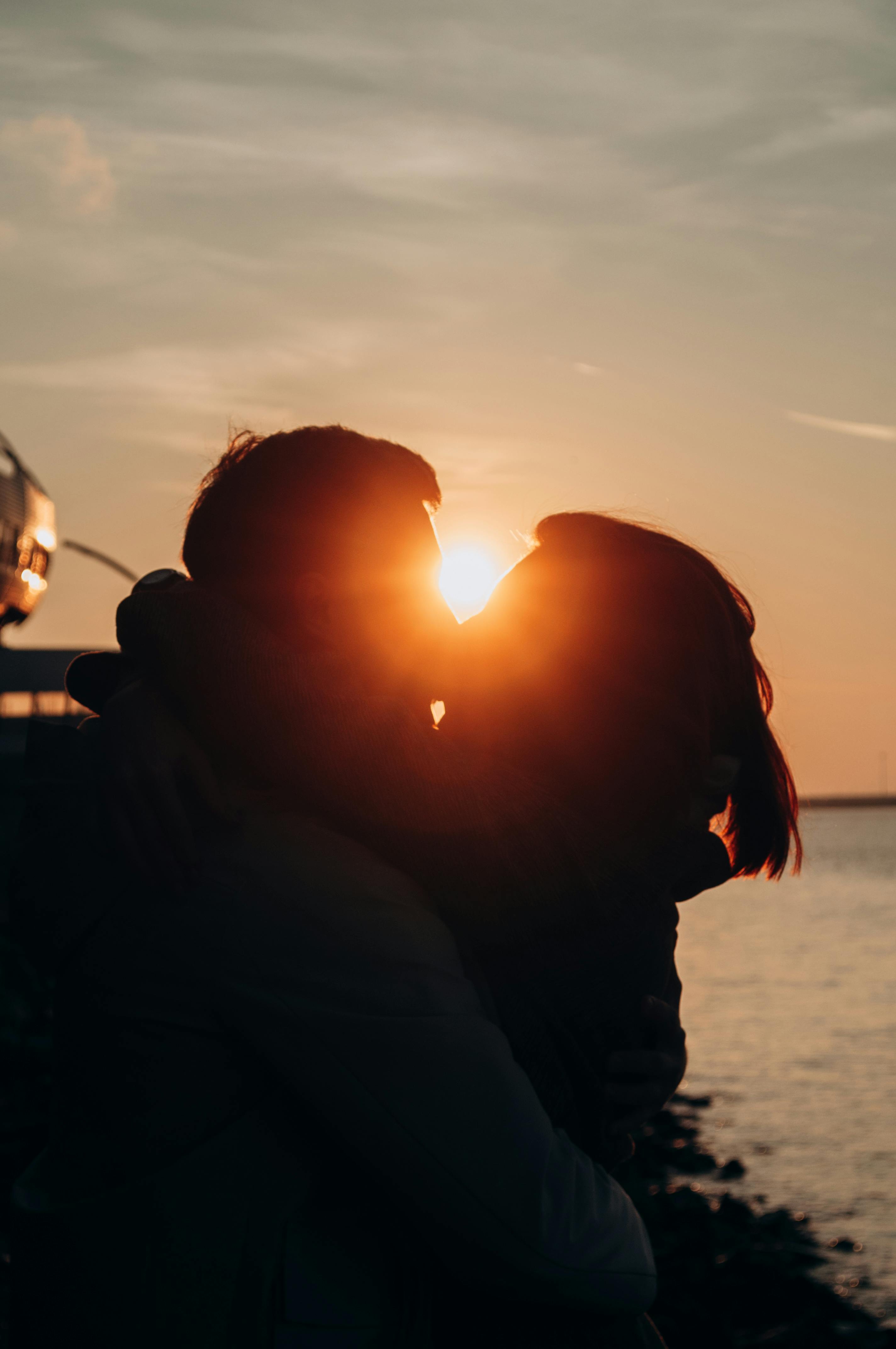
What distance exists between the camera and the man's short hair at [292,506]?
204 cm

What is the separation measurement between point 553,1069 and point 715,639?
2.81 feet

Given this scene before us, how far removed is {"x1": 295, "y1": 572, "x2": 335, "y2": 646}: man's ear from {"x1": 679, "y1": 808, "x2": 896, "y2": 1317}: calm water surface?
4.90 ft

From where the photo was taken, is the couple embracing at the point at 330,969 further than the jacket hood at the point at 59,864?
No

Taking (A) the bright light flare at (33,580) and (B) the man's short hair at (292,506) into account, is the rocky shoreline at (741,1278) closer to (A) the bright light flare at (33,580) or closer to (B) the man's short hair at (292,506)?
(B) the man's short hair at (292,506)

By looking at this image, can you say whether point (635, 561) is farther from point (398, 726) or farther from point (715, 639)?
point (398, 726)

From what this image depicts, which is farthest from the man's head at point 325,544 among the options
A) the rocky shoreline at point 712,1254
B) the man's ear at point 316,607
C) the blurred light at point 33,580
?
the blurred light at point 33,580

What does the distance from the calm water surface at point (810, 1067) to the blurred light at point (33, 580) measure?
2816 cm

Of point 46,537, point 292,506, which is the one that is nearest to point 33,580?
point 46,537

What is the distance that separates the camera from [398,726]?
5.93ft

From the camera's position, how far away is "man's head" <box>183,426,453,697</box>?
204 cm

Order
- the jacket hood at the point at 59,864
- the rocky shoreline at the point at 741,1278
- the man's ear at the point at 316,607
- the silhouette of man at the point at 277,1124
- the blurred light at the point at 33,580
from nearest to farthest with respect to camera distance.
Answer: the silhouette of man at the point at 277,1124
the jacket hood at the point at 59,864
the man's ear at the point at 316,607
the rocky shoreline at the point at 741,1278
the blurred light at the point at 33,580

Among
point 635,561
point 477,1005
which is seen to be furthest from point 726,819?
point 477,1005

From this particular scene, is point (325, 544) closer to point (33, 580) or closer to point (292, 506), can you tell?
point (292, 506)

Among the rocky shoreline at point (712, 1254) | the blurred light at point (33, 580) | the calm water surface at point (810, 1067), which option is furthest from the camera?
the blurred light at point (33, 580)
